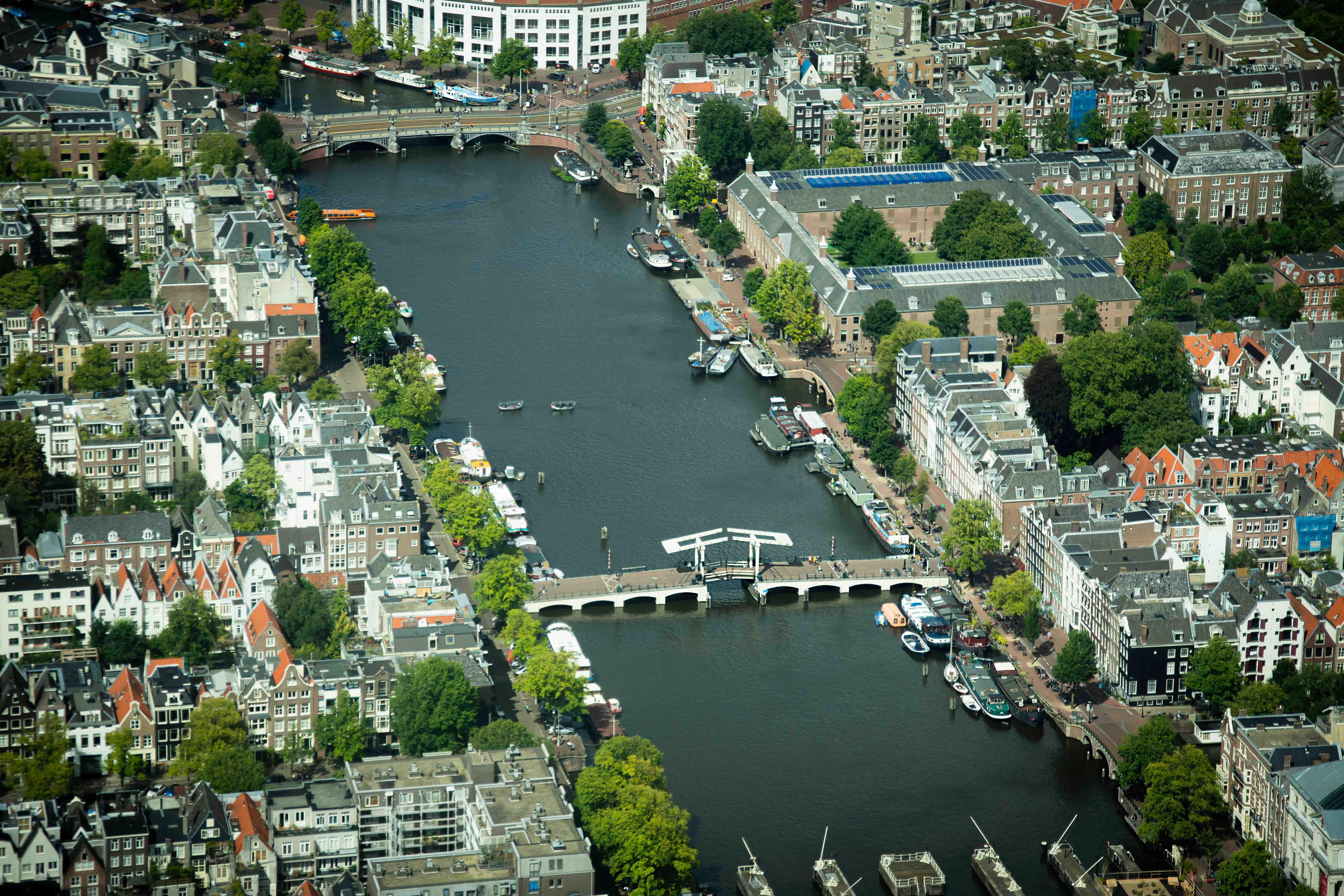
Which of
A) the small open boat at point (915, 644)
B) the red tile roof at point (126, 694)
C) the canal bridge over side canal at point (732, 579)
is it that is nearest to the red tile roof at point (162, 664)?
the red tile roof at point (126, 694)

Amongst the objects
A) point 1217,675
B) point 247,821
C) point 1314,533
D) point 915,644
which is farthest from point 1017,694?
point 247,821

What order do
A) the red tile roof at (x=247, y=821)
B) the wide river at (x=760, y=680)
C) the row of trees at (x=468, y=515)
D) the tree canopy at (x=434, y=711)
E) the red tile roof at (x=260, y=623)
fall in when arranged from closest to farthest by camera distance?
1. the red tile roof at (x=247, y=821)
2. the tree canopy at (x=434, y=711)
3. the wide river at (x=760, y=680)
4. the red tile roof at (x=260, y=623)
5. the row of trees at (x=468, y=515)

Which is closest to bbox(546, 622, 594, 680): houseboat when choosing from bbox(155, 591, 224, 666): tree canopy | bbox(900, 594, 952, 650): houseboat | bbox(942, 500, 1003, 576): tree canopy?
bbox(155, 591, 224, 666): tree canopy

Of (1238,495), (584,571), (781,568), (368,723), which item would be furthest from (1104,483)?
(368,723)

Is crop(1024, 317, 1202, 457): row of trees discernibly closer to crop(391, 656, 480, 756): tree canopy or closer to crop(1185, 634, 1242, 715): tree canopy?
crop(1185, 634, 1242, 715): tree canopy

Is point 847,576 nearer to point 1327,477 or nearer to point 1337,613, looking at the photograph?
Answer: point 1337,613

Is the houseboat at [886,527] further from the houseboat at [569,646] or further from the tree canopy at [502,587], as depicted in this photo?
the tree canopy at [502,587]
